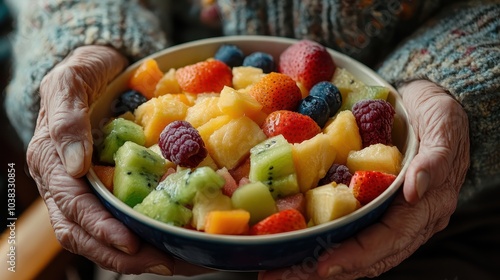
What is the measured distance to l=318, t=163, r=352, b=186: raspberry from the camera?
0.85m

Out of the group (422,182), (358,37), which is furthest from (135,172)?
(358,37)

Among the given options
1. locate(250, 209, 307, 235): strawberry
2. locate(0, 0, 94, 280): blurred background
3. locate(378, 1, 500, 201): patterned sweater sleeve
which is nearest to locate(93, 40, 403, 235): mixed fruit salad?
locate(250, 209, 307, 235): strawberry

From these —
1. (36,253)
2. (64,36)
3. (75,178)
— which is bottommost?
(36,253)

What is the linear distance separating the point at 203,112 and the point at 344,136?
0.76 feet

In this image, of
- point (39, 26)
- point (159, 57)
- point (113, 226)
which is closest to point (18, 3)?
point (39, 26)

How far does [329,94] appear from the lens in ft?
3.13

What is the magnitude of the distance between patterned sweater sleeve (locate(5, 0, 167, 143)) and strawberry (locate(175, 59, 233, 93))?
0.62 ft

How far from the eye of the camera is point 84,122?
89 centimetres

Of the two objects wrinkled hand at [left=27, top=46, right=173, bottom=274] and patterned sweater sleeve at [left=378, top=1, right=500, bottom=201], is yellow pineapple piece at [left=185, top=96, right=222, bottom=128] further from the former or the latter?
patterned sweater sleeve at [left=378, top=1, right=500, bottom=201]

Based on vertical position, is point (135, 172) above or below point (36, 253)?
above

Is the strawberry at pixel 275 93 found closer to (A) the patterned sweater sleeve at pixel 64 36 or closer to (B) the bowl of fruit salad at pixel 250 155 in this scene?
(B) the bowl of fruit salad at pixel 250 155

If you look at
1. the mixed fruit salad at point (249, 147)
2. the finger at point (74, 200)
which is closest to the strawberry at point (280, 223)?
the mixed fruit salad at point (249, 147)

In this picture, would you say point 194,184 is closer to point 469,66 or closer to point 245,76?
point 245,76

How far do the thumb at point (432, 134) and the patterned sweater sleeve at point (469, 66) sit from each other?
0.09 feet
